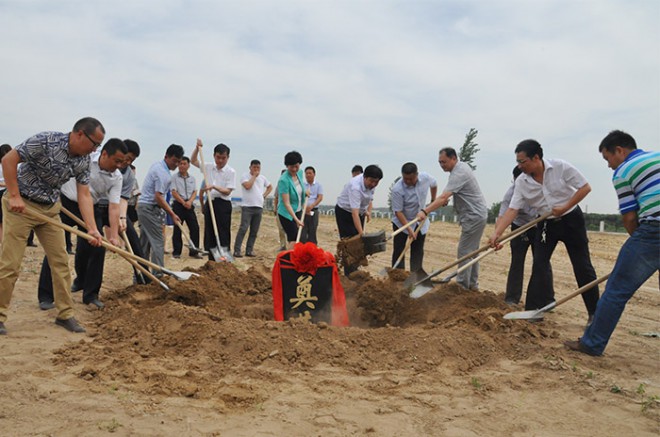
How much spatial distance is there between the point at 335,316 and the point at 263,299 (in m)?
1.29

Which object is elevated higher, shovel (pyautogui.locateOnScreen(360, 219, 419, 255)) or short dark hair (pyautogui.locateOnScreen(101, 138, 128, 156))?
short dark hair (pyautogui.locateOnScreen(101, 138, 128, 156))

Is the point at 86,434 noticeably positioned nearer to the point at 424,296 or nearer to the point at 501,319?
the point at 501,319

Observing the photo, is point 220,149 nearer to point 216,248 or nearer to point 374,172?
point 216,248

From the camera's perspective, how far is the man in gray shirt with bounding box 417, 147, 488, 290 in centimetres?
627

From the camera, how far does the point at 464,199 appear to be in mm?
6398

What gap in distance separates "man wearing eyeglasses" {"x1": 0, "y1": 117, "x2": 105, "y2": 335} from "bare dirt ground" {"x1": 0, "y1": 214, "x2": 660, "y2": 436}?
1.90ft

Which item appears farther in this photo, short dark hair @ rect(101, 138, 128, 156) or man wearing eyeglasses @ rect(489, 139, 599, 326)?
man wearing eyeglasses @ rect(489, 139, 599, 326)

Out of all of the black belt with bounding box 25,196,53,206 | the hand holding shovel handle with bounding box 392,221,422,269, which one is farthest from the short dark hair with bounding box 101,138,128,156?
the hand holding shovel handle with bounding box 392,221,422,269

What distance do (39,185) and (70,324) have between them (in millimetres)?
1249

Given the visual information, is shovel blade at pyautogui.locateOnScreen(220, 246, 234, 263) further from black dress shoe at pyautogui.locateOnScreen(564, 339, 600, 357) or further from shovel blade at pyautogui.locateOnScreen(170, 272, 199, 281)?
black dress shoe at pyautogui.locateOnScreen(564, 339, 600, 357)

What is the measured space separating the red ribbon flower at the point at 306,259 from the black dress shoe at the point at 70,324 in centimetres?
198

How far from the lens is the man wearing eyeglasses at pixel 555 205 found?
4957 millimetres

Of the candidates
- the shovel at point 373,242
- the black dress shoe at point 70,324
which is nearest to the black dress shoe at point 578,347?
the shovel at point 373,242

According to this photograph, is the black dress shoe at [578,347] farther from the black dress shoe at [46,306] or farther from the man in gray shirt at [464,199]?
the black dress shoe at [46,306]
